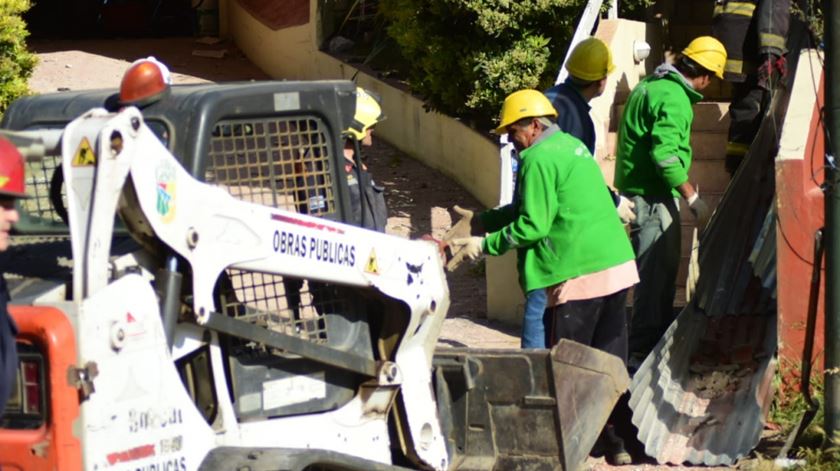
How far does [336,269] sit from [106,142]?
111 cm

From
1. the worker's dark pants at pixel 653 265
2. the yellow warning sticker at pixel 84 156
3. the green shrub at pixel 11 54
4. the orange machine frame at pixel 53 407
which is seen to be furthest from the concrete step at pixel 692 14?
the orange machine frame at pixel 53 407

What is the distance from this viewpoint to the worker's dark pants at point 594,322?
21.7ft

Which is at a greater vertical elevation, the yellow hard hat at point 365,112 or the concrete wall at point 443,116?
the yellow hard hat at point 365,112

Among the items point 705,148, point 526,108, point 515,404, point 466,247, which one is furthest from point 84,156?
point 705,148

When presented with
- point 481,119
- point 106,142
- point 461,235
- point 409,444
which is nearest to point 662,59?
point 481,119

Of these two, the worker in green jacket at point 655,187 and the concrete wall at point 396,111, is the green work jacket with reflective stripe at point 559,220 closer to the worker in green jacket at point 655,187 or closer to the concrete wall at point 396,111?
the worker in green jacket at point 655,187

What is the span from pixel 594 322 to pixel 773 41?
3.41m

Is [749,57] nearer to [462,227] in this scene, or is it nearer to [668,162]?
[668,162]

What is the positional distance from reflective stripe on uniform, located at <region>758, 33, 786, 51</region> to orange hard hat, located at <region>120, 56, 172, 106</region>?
18.5 feet

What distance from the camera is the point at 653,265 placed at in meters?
7.87

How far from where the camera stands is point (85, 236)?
4027mm

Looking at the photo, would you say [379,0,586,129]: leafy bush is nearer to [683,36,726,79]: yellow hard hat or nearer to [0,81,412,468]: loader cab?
[683,36,726,79]: yellow hard hat

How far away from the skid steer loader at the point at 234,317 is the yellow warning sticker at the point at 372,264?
0.01 metres

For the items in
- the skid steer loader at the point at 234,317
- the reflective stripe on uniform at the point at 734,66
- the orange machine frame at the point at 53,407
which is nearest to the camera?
the orange machine frame at the point at 53,407
